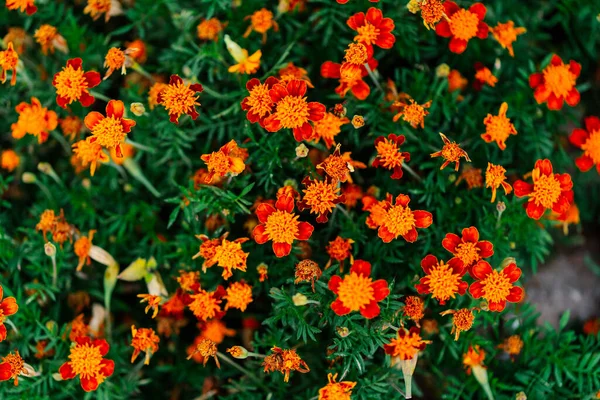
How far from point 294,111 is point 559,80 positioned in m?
1.04

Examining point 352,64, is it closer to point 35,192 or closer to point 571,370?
point 571,370

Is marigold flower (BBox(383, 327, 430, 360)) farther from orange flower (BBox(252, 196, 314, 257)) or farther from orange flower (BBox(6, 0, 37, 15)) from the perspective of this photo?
orange flower (BBox(6, 0, 37, 15))

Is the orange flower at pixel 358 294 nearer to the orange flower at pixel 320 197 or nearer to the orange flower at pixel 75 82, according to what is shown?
the orange flower at pixel 320 197

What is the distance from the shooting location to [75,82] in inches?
84.2

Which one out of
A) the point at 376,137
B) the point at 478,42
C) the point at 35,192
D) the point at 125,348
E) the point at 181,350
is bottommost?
the point at 181,350

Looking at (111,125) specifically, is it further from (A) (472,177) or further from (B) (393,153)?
(A) (472,177)

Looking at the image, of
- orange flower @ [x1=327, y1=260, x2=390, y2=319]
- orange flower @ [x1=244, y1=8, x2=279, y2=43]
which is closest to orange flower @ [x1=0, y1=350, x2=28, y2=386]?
orange flower @ [x1=327, y1=260, x2=390, y2=319]

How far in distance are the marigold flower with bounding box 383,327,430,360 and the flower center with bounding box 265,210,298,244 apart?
514mm

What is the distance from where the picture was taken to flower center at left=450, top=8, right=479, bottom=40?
218 cm

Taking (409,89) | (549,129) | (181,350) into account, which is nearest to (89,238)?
(181,350)

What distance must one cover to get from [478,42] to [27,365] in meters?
2.15

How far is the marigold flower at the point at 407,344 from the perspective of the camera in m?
2.06

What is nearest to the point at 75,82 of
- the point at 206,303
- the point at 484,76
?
the point at 206,303

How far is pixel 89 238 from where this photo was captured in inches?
91.2
